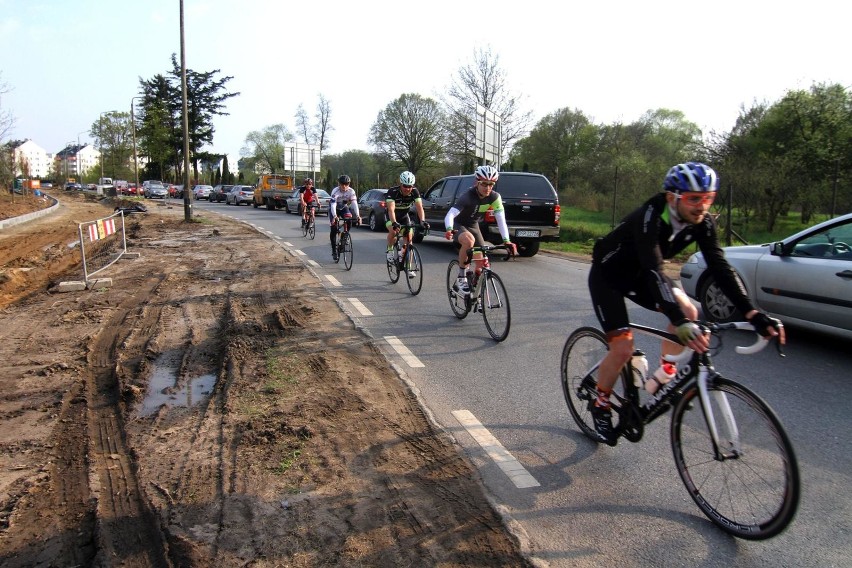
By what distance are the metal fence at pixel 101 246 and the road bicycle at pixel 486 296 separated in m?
6.61

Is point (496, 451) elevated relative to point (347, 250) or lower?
lower

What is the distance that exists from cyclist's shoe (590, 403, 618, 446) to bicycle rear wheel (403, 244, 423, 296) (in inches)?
227

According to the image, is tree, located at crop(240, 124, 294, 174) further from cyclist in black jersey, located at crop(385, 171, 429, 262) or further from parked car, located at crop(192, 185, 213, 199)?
cyclist in black jersey, located at crop(385, 171, 429, 262)

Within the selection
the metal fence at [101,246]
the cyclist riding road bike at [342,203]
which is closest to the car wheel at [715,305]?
the cyclist riding road bike at [342,203]

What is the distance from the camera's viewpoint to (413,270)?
9797 mm

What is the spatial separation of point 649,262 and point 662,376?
2.14ft

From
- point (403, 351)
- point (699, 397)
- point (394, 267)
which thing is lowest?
point (403, 351)

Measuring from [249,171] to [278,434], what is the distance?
319 feet

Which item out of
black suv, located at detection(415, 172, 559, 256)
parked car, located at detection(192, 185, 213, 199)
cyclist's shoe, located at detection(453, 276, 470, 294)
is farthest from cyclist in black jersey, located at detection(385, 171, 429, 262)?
parked car, located at detection(192, 185, 213, 199)

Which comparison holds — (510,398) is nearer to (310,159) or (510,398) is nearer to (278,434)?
(278,434)

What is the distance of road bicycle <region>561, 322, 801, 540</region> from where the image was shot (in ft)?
9.28

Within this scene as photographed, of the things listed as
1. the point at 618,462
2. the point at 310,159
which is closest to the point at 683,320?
the point at 618,462

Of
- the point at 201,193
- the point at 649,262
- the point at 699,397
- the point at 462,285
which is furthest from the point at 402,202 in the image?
the point at 201,193

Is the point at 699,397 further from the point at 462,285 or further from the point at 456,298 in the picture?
the point at 456,298
